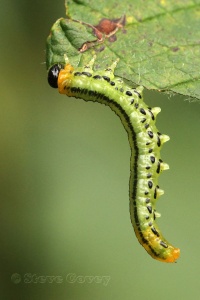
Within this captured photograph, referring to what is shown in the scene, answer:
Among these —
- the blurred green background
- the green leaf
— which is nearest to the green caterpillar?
the green leaf

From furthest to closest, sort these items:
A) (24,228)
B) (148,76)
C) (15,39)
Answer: (24,228) < (15,39) < (148,76)

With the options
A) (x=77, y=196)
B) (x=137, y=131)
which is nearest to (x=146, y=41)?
(x=137, y=131)

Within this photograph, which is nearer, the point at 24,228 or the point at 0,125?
the point at 0,125

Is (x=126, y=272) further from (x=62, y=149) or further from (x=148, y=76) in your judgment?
(x=148, y=76)

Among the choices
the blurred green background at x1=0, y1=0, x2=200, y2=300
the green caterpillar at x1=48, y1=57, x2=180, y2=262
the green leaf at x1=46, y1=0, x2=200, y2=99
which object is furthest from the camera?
the blurred green background at x1=0, y1=0, x2=200, y2=300

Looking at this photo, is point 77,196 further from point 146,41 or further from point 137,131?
point 146,41

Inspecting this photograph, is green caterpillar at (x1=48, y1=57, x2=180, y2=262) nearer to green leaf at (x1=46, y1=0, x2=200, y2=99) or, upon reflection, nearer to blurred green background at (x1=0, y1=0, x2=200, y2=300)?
green leaf at (x1=46, y1=0, x2=200, y2=99)

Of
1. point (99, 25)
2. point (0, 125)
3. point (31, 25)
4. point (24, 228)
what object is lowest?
point (24, 228)

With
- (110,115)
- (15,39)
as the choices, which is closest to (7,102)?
(15,39)
